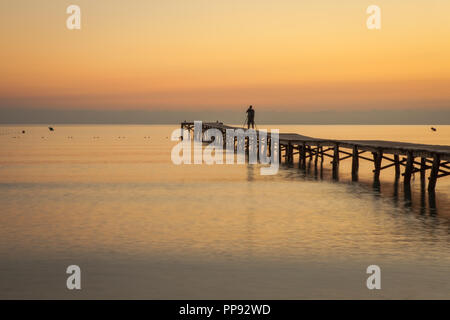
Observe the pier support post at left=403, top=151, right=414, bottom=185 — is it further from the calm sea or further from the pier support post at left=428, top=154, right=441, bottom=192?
the pier support post at left=428, top=154, right=441, bottom=192

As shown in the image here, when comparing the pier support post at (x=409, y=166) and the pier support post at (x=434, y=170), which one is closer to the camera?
the pier support post at (x=434, y=170)

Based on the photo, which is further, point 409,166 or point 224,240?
point 409,166

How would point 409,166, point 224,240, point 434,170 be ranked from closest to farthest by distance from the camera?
1. point 224,240
2. point 434,170
3. point 409,166

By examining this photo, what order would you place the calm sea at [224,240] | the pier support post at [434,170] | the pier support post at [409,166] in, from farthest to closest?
the pier support post at [409,166] < the pier support post at [434,170] < the calm sea at [224,240]

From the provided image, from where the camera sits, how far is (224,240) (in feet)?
42.7

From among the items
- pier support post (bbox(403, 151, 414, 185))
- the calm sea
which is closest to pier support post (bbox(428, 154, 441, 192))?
the calm sea

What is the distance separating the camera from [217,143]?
6500cm

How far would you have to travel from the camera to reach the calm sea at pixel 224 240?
9406 mm

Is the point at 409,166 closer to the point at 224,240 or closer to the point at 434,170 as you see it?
the point at 434,170

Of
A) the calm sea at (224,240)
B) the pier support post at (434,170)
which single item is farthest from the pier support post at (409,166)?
the pier support post at (434,170)

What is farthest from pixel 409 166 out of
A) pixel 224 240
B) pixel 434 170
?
pixel 224 240

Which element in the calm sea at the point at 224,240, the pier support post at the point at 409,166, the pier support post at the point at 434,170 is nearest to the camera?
the calm sea at the point at 224,240

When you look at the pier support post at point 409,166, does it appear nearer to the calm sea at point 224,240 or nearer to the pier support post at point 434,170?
the calm sea at point 224,240
